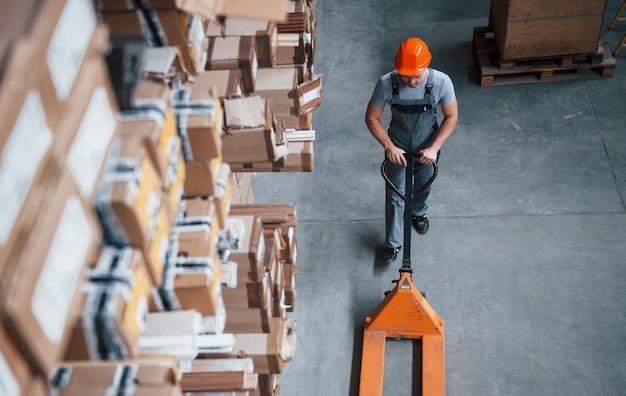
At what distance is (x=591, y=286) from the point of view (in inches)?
213

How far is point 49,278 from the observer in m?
1.54

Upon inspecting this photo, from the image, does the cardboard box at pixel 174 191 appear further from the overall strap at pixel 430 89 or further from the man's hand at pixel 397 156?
the overall strap at pixel 430 89

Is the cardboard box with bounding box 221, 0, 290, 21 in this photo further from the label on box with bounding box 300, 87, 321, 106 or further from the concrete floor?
the concrete floor

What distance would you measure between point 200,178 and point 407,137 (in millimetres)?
2901

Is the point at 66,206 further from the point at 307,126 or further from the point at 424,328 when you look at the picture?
the point at 424,328

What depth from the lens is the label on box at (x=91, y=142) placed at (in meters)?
1.67

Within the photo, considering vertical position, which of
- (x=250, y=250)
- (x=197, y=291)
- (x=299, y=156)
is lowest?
(x=197, y=291)

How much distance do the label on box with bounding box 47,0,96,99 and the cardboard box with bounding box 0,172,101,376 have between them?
0.23 m

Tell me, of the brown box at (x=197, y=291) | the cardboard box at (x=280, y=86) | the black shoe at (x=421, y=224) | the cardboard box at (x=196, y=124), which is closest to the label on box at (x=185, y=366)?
the brown box at (x=197, y=291)

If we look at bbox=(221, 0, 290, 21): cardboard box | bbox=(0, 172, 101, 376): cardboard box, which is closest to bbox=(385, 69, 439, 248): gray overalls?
bbox=(221, 0, 290, 21): cardboard box

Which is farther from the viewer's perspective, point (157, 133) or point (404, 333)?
point (404, 333)

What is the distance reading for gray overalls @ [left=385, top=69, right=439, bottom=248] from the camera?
495 cm

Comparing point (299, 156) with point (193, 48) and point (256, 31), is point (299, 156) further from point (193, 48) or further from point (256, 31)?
point (193, 48)

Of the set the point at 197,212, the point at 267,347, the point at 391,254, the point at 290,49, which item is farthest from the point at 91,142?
the point at 391,254
